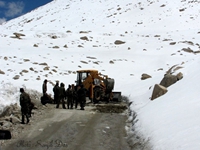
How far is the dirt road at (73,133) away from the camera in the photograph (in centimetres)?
877

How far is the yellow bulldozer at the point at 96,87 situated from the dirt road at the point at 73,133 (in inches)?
167

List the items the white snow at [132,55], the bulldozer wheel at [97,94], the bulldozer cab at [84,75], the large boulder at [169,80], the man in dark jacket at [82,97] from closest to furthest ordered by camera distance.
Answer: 1. the white snow at [132,55]
2. the man in dark jacket at [82,97]
3. the large boulder at [169,80]
4. the bulldozer wheel at [97,94]
5. the bulldozer cab at [84,75]

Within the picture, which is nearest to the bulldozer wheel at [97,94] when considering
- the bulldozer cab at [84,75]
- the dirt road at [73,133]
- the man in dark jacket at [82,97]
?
the bulldozer cab at [84,75]

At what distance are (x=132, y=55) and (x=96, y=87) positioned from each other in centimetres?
1954

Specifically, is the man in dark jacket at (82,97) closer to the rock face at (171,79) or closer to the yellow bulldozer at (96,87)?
the yellow bulldozer at (96,87)

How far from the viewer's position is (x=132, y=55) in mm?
37156

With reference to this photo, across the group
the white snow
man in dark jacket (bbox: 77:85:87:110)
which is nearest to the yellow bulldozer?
the white snow

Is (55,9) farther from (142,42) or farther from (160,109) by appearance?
(160,109)

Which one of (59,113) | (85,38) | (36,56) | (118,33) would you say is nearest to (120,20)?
(118,33)

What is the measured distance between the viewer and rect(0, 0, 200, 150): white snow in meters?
9.59

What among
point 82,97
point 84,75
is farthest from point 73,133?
point 84,75

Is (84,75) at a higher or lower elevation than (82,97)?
higher

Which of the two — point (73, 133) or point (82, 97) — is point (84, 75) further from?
point (73, 133)

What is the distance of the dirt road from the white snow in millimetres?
950
